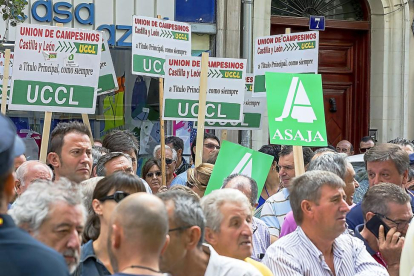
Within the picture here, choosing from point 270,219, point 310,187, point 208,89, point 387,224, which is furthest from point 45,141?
point 387,224

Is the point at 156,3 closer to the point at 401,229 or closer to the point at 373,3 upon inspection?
the point at 373,3

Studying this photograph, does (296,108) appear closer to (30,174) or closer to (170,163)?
(170,163)

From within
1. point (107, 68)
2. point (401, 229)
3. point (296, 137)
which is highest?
point (107, 68)

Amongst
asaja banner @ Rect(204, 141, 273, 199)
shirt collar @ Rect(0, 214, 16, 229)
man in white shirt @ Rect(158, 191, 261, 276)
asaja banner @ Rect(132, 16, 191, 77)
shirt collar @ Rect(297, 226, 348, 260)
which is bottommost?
shirt collar @ Rect(297, 226, 348, 260)

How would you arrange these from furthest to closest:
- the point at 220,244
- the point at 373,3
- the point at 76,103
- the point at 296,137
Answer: the point at 373,3
the point at 76,103
the point at 296,137
the point at 220,244

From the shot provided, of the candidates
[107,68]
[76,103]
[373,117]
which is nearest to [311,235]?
[76,103]

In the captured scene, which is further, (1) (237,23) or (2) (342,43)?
(2) (342,43)

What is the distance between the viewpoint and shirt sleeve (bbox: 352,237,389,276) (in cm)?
570

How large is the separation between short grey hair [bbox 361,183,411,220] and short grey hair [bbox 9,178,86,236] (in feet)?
9.30

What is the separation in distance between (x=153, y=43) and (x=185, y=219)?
6.74 m

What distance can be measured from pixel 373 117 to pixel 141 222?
14431mm

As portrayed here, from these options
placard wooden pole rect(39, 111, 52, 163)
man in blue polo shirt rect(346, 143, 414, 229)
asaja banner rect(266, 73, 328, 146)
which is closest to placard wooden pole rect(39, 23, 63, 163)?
placard wooden pole rect(39, 111, 52, 163)

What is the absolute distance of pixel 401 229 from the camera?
6332mm

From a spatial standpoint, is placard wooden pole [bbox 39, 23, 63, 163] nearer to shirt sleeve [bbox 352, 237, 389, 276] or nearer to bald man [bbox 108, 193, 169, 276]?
shirt sleeve [bbox 352, 237, 389, 276]
